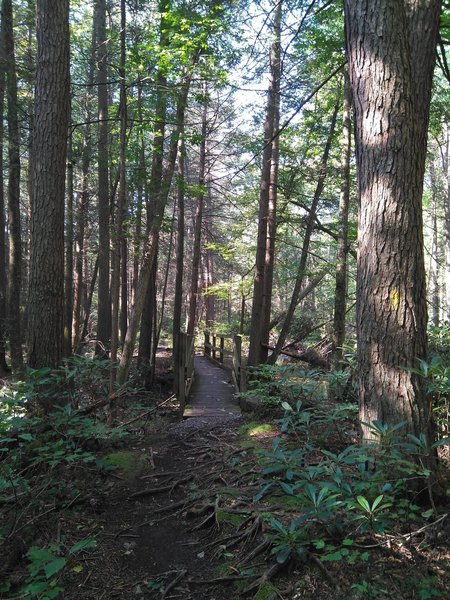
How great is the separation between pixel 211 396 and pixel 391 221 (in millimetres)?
8172

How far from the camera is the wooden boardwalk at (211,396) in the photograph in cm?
878

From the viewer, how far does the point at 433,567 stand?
8.17ft

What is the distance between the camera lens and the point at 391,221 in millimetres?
3100

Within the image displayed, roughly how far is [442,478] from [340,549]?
36.8 inches

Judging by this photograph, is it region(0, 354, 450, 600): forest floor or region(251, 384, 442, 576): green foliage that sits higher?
region(251, 384, 442, 576): green foliage

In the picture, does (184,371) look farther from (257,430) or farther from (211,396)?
(257,430)

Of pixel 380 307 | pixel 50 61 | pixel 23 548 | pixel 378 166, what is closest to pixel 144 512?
pixel 23 548


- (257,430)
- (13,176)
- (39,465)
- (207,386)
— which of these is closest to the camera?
(39,465)

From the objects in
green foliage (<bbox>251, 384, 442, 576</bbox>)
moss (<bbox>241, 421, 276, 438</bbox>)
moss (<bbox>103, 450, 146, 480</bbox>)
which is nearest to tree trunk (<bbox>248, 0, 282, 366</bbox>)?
moss (<bbox>241, 421, 276, 438</bbox>)

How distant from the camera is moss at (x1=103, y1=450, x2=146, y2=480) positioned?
17.5 feet

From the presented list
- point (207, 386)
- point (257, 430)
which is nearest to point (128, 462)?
point (257, 430)

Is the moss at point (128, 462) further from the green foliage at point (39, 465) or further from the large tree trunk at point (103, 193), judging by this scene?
the large tree trunk at point (103, 193)

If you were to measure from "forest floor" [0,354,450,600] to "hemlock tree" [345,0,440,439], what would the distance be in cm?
90

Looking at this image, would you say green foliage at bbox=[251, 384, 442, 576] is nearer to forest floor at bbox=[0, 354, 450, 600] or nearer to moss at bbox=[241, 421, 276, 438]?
forest floor at bbox=[0, 354, 450, 600]
